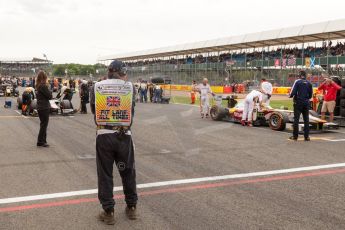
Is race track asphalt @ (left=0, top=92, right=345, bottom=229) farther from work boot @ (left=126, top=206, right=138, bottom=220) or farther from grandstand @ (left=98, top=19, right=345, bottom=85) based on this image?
grandstand @ (left=98, top=19, right=345, bottom=85)

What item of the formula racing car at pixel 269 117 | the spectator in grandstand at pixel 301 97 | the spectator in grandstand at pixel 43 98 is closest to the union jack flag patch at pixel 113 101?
the spectator in grandstand at pixel 43 98

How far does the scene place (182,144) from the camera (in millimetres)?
9703

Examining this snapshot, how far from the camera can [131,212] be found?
451 centimetres

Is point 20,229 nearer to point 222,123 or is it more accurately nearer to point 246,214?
point 246,214

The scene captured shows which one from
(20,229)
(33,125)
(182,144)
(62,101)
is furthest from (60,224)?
(62,101)

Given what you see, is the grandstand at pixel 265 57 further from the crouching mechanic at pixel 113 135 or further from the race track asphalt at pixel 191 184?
the crouching mechanic at pixel 113 135

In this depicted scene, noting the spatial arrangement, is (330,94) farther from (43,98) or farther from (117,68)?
(117,68)

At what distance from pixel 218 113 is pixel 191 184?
30.3 feet

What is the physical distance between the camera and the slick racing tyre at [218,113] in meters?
15.0

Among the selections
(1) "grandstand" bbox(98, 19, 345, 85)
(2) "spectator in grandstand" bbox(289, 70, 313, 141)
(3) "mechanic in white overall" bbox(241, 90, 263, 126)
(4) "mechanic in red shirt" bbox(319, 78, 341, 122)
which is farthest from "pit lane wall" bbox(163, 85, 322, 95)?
(2) "spectator in grandstand" bbox(289, 70, 313, 141)

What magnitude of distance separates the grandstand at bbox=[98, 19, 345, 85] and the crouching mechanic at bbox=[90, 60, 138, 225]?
2505cm

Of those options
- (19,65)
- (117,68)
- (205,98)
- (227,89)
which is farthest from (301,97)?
(19,65)

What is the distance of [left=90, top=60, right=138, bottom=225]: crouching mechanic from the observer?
175 inches

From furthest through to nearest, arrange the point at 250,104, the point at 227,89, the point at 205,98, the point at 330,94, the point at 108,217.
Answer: the point at 227,89, the point at 205,98, the point at 250,104, the point at 330,94, the point at 108,217
